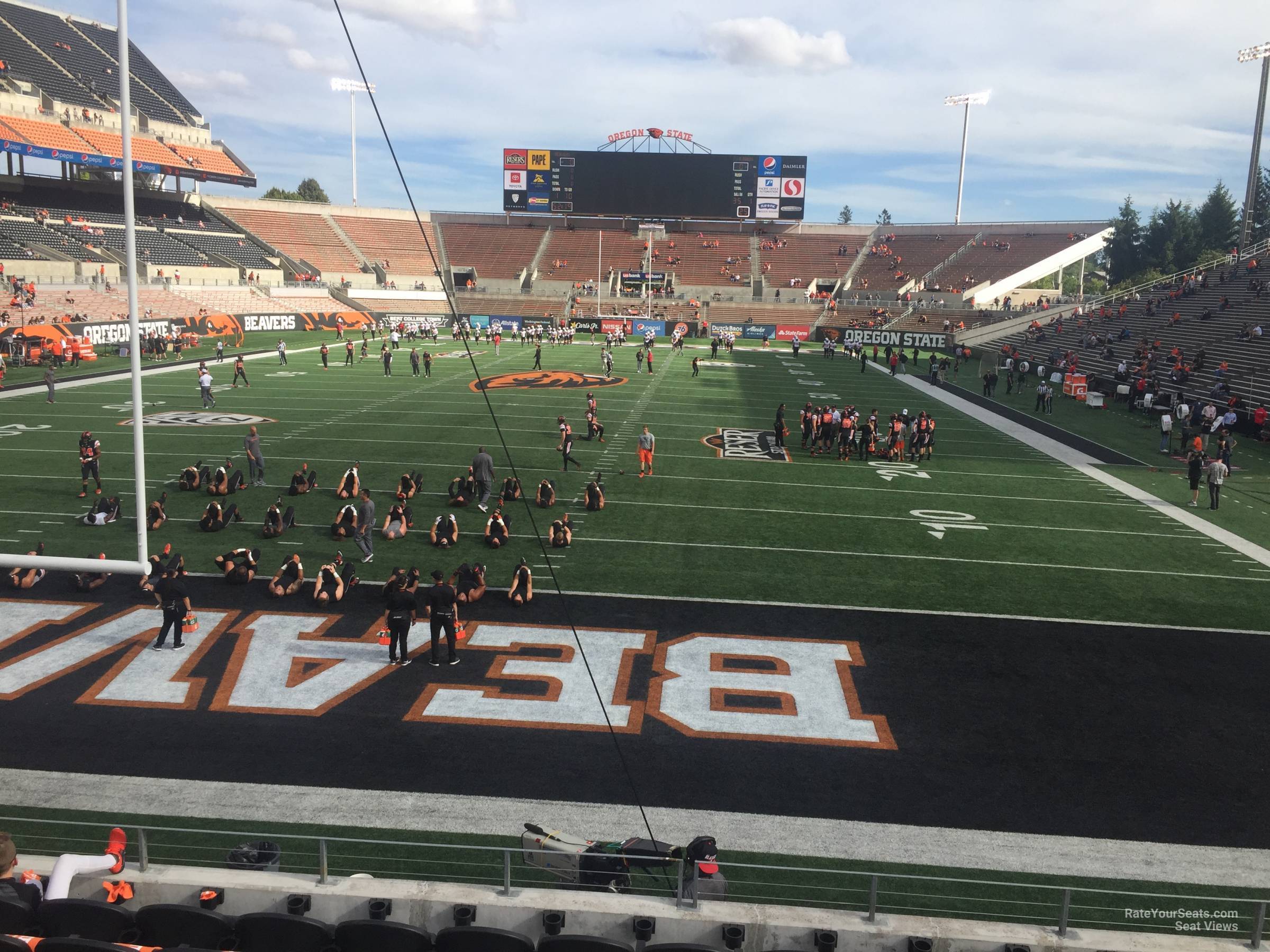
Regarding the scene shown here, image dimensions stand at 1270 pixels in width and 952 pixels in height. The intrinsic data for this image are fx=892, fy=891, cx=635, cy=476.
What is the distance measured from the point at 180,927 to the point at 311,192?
6126 inches

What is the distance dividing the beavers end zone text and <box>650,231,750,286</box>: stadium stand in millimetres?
73344

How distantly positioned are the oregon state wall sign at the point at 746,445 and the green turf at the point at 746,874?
57.8 ft

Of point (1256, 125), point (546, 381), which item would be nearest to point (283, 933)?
point (546, 381)

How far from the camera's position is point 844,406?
3466cm

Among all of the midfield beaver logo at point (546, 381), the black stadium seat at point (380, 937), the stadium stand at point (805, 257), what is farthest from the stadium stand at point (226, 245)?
the black stadium seat at point (380, 937)

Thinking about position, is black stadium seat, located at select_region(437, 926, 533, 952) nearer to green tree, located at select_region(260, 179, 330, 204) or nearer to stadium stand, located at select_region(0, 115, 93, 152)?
stadium stand, located at select_region(0, 115, 93, 152)

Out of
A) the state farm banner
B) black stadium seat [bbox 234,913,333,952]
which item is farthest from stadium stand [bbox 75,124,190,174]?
black stadium seat [bbox 234,913,333,952]

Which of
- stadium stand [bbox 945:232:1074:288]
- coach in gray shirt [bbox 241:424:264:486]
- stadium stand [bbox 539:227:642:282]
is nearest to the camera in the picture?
coach in gray shirt [bbox 241:424:264:486]

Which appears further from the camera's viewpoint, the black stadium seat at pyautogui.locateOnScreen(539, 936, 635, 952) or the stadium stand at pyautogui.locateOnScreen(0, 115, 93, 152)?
the stadium stand at pyautogui.locateOnScreen(0, 115, 93, 152)

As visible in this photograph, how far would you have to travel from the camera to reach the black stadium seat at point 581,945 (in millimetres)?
5227

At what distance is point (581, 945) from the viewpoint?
5238mm

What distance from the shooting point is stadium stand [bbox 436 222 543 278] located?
87.8 m

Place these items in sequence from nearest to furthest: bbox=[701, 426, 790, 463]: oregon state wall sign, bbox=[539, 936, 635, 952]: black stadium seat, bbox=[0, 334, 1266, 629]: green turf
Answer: bbox=[539, 936, 635, 952]: black stadium seat
bbox=[0, 334, 1266, 629]: green turf
bbox=[701, 426, 790, 463]: oregon state wall sign

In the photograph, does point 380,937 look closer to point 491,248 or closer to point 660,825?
point 660,825
